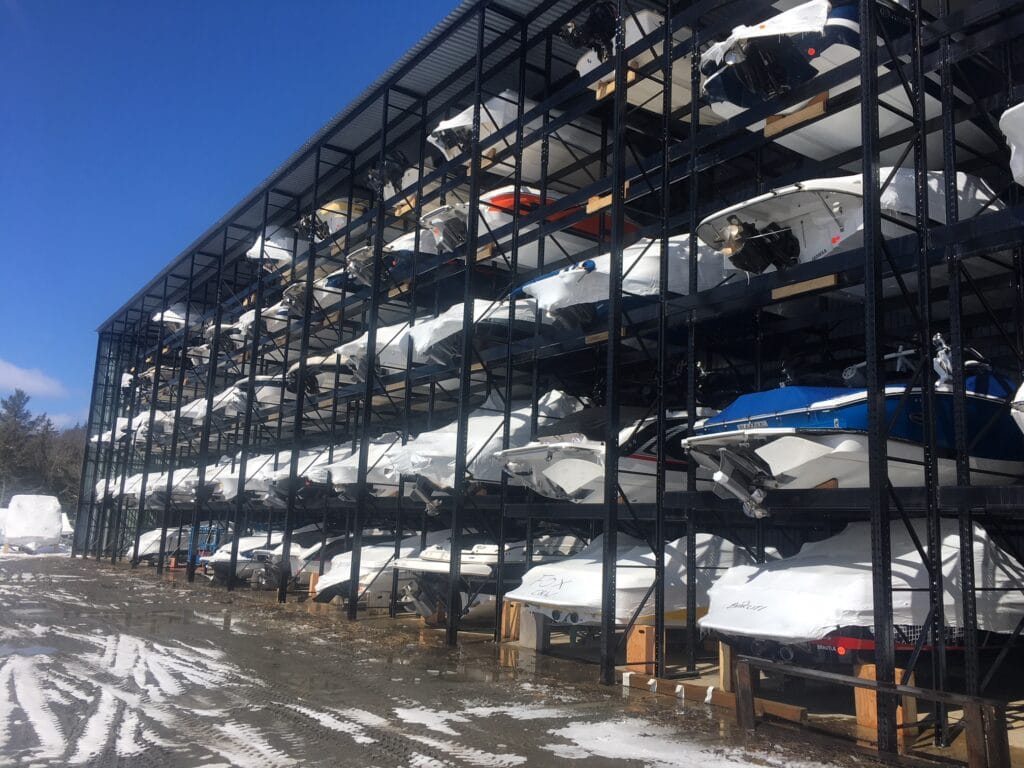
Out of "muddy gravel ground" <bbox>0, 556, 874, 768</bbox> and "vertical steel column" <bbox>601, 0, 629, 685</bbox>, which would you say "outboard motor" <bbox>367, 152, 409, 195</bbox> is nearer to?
"vertical steel column" <bbox>601, 0, 629, 685</bbox>

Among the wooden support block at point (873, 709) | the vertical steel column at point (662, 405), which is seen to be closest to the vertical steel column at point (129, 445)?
the vertical steel column at point (662, 405)

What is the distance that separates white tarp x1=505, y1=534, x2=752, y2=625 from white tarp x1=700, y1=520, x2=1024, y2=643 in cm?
168

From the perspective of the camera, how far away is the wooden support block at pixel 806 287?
7601 millimetres

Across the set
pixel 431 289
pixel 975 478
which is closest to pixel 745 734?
pixel 975 478

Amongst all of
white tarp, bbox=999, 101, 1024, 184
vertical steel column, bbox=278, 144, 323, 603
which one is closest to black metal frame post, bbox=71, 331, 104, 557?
vertical steel column, bbox=278, 144, 323, 603

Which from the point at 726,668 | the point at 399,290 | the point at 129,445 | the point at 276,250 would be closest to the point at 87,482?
the point at 129,445

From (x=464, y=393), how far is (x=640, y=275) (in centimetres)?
296

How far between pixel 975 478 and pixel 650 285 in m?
4.32

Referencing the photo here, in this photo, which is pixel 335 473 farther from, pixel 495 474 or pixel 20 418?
pixel 20 418

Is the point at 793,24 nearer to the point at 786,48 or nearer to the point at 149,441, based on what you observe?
the point at 786,48

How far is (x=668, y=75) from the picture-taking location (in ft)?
31.0

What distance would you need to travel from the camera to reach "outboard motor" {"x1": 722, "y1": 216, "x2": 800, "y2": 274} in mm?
8586

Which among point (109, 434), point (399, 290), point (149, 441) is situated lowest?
point (149, 441)

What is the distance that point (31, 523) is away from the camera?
35406 millimetres
